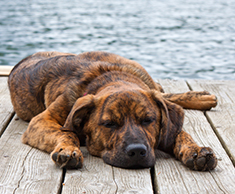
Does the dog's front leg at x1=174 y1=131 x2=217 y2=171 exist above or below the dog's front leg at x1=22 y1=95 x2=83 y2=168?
above

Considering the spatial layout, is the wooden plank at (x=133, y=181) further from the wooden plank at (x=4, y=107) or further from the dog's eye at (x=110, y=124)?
the wooden plank at (x=4, y=107)

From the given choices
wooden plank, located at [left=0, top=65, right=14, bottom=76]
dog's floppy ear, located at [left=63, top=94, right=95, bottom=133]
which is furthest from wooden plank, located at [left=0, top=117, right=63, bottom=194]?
wooden plank, located at [left=0, top=65, right=14, bottom=76]

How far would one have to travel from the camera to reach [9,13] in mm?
22953

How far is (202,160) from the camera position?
10.3 ft

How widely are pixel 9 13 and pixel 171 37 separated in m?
11.6

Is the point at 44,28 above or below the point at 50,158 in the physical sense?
below

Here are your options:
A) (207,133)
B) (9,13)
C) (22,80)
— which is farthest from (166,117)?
(9,13)

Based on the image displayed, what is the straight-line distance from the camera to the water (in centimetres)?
1166

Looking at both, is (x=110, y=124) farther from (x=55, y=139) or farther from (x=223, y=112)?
(x=223, y=112)

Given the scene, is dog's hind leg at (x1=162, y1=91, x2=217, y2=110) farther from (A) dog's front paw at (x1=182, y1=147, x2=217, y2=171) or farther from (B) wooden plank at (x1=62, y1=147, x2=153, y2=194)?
(B) wooden plank at (x1=62, y1=147, x2=153, y2=194)

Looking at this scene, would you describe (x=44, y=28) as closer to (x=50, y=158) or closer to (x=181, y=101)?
(x=181, y=101)

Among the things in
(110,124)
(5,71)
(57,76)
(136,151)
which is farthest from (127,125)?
(5,71)

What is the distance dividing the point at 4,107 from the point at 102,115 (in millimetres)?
2168

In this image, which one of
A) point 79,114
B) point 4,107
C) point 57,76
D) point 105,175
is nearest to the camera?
point 105,175
